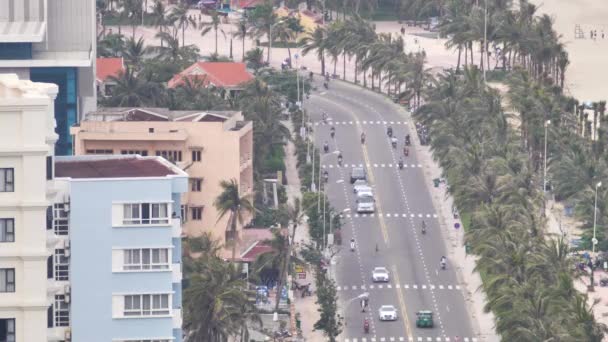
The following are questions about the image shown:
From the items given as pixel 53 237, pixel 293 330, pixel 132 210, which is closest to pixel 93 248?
pixel 132 210

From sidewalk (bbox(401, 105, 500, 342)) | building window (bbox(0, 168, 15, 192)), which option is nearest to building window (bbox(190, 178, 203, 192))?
sidewalk (bbox(401, 105, 500, 342))

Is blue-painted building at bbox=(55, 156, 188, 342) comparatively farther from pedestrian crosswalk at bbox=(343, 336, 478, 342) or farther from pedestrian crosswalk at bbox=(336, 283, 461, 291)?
pedestrian crosswalk at bbox=(336, 283, 461, 291)

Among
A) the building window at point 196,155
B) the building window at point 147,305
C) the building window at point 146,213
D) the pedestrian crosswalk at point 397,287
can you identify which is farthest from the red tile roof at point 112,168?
the building window at point 196,155

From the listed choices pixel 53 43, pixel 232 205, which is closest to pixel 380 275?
pixel 232 205

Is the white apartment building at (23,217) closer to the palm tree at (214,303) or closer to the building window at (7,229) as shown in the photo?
the building window at (7,229)

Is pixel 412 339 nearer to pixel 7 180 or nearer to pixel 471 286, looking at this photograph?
pixel 471 286

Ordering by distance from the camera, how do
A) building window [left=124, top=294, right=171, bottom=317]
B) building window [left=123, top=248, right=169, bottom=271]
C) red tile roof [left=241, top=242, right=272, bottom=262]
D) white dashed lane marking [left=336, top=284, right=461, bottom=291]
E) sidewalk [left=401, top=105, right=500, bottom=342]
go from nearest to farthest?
building window [left=124, top=294, right=171, bottom=317]
building window [left=123, top=248, right=169, bottom=271]
sidewalk [left=401, top=105, right=500, bottom=342]
red tile roof [left=241, top=242, right=272, bottom=262]
white dashed lane marking [left=336, top=284, right=461, bottom=291]

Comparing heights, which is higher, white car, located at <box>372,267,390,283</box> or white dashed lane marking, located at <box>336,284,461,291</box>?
white car, located at <box>372,267,390,283</box>
